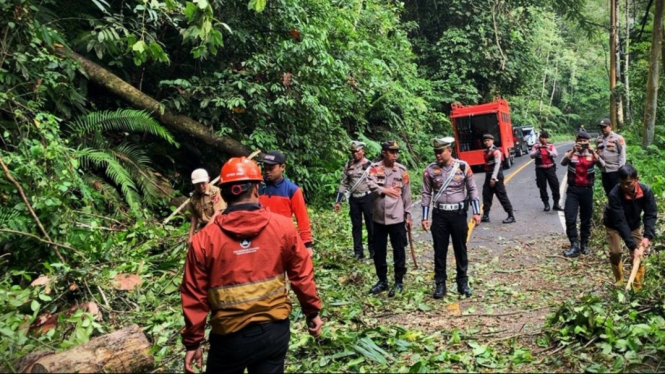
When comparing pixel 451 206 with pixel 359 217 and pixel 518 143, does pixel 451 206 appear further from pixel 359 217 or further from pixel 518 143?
pixel 518 143

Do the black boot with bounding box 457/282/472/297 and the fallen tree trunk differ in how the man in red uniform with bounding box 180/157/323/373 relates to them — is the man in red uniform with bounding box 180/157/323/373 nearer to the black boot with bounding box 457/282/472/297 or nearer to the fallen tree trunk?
the black boot with bounding box 457/282/472/297

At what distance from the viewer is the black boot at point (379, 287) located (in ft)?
21.6

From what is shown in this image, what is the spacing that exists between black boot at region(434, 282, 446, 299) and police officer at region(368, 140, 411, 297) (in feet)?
1.57

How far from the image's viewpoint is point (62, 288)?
18.3ft

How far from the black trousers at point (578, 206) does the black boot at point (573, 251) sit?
0.07 m

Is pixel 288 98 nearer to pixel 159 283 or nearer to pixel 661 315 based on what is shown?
pixel 159 283

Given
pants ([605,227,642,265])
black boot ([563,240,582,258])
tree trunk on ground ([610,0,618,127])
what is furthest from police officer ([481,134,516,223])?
tree trunk on ground ([610,0,618,127])

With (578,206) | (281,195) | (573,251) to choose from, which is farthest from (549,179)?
(281,195)

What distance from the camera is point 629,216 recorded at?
20.5ft

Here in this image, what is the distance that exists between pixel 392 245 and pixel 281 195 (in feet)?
5.62

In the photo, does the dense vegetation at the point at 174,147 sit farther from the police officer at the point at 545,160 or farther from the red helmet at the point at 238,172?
the police officer at the point at 545,160

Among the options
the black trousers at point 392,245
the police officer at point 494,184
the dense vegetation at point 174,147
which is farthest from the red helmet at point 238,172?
the police officer at point 494,184

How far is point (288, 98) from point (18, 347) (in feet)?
24.9

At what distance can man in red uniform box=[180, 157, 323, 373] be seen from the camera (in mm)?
2869
